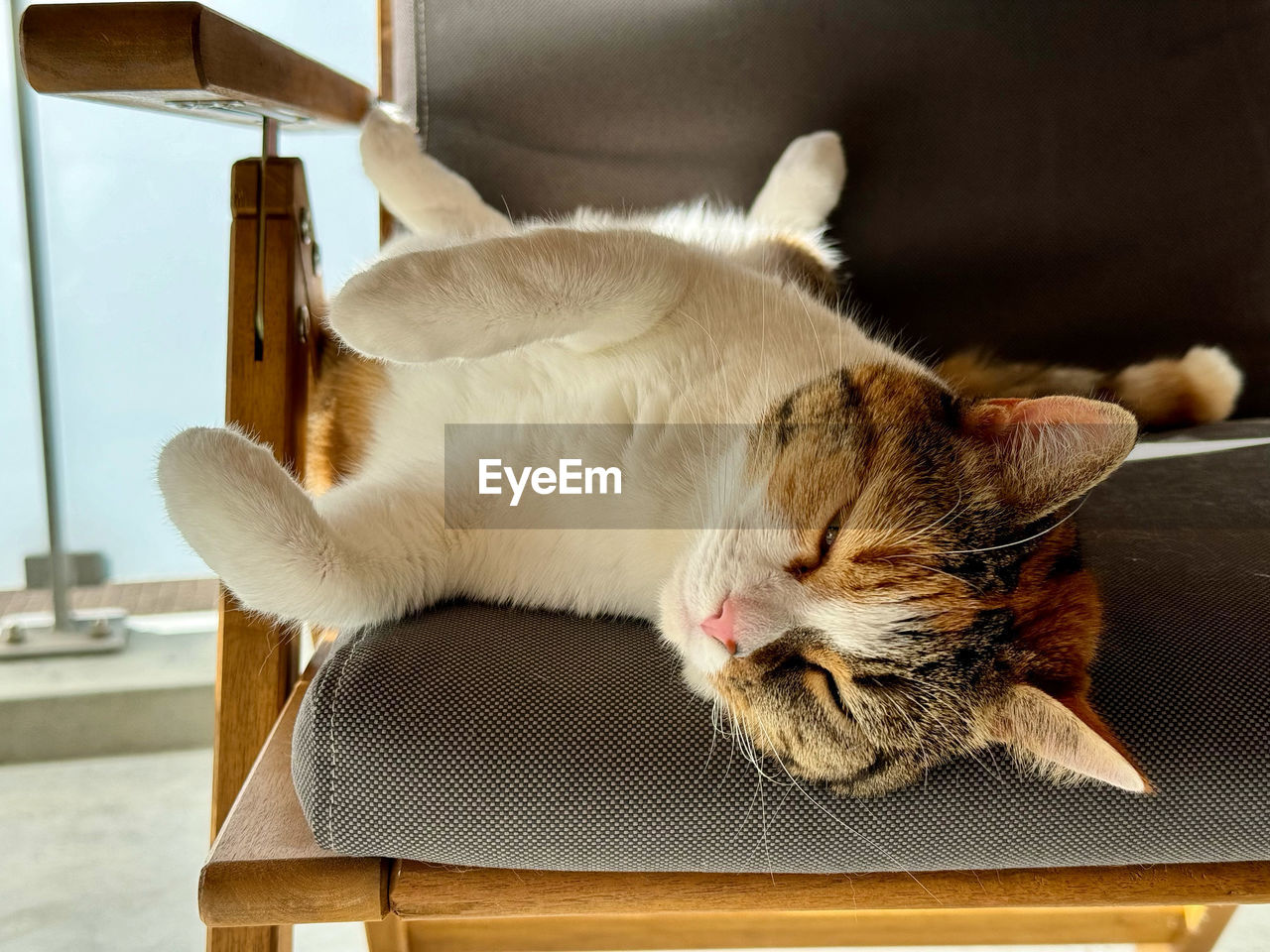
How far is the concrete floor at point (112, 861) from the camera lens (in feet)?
5.21

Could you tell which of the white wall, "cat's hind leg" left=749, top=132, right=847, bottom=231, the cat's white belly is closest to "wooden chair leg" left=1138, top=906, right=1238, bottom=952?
the cat's white belly

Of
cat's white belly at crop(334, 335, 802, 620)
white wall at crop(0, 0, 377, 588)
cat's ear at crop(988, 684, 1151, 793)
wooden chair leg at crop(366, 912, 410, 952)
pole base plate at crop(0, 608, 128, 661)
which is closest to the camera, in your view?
cat's ear at crop(988, 684, 1151, 793)

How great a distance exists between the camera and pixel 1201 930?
152cm

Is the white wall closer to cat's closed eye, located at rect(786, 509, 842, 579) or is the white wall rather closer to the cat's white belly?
the cat's white belly

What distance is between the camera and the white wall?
201 centimetres

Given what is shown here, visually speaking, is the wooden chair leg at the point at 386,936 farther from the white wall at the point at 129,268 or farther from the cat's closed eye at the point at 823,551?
the white wall at the point at 129,268

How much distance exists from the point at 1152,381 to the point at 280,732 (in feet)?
4.63

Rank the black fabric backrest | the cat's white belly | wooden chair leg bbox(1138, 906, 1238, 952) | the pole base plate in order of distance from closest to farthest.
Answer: the cat's white belly → wooden chair leg bbox(1138, 906, 1238, 952) → the black fabric backrest → the pole base plate

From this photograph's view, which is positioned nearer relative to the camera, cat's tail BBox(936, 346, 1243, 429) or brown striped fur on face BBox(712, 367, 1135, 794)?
brown striped fur on face BBox(712, 367, 1135, 794)

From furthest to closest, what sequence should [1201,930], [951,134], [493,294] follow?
[951,134], [1201,930], [493,294]

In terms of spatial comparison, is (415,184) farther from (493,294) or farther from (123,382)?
(123,382)

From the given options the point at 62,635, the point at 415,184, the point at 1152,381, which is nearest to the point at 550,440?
the point at 415,184

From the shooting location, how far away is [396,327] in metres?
0.89

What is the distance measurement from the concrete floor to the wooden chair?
51 centimetres
